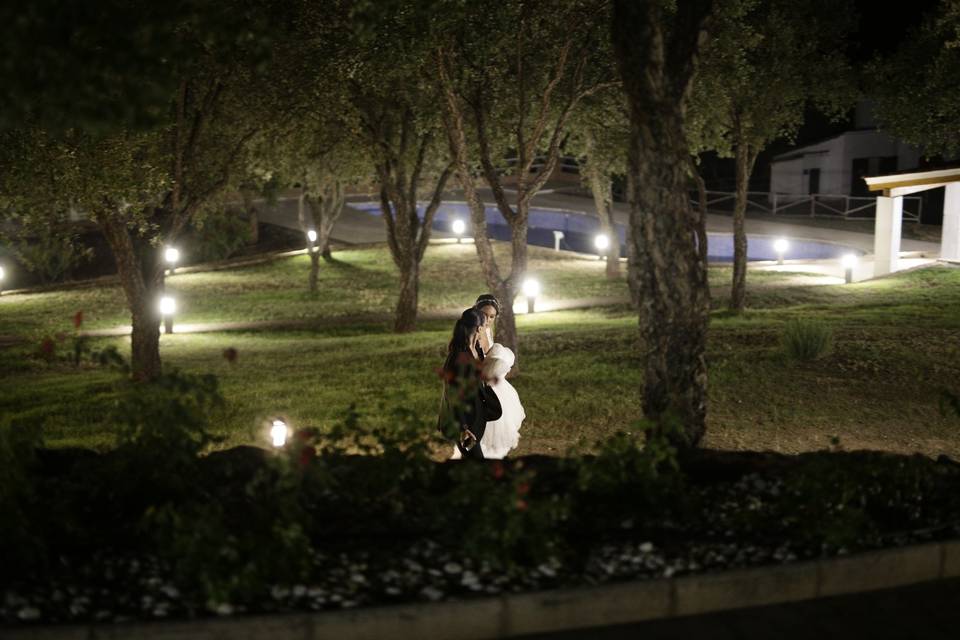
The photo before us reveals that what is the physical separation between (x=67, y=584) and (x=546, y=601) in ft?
7.84

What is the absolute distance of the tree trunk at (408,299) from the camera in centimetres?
2241

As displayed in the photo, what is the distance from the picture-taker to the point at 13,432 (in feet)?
22.5

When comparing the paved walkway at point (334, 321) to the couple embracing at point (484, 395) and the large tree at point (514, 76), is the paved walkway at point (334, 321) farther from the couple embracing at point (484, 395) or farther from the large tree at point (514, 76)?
the couple embracing at point (484, 395)

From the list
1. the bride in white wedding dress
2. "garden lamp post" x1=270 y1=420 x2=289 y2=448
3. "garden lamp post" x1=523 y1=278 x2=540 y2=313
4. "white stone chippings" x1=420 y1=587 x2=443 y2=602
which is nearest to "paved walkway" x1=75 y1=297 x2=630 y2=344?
"garden lamp post" x1=523 y1=278 x2=540 y2=313

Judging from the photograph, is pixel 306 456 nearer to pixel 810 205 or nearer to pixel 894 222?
pixel 894 222

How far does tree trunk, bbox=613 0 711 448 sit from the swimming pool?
89.5 feet

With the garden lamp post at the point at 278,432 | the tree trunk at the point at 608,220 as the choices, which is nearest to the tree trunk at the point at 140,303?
the garden lamp post at the point at 278,432

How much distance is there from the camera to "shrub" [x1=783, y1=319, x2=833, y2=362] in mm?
14594

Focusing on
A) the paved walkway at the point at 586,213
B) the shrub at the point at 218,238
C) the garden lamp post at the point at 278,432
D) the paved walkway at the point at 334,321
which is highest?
the paved walkway at the point at 586,213

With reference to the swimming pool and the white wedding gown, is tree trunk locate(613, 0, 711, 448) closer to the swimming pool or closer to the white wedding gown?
the white wedding gown

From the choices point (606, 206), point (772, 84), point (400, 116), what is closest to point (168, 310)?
point (400, 116)

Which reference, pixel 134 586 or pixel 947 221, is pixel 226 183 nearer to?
pixel 134 586

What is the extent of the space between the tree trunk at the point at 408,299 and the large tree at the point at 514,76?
5845 mm

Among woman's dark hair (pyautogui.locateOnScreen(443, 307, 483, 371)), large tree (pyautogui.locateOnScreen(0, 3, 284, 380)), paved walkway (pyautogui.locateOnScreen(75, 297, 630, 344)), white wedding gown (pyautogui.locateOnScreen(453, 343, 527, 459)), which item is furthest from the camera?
paved walkway (pyautogui.locateOnScreen(75, 297, 630, 344))
